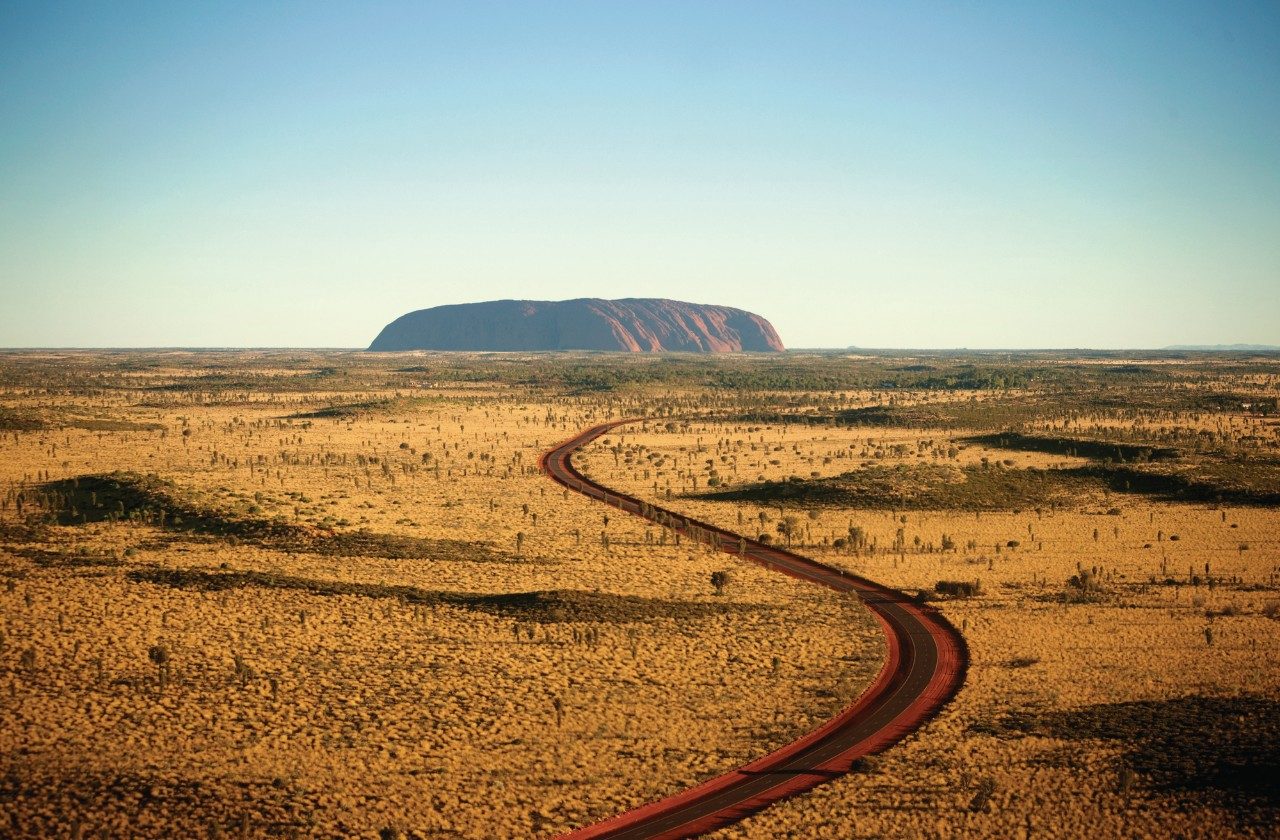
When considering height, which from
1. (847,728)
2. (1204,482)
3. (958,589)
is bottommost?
(847,728)

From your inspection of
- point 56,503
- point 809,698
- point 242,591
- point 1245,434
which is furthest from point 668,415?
point 809,698

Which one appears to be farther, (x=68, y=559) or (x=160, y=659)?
(x=68, y=559)

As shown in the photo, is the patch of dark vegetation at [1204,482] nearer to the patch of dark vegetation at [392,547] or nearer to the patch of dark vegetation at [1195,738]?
the patch of dark vegetation at [1195,738]

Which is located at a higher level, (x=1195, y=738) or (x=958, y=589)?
(x=958, y=589)

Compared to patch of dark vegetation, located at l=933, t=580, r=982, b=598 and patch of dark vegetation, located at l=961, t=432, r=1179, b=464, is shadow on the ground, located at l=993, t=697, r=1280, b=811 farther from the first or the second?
patch of dark vegetation, located at l=961, t=432, r=1179, b=464

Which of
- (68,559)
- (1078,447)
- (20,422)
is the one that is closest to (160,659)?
(68,559)

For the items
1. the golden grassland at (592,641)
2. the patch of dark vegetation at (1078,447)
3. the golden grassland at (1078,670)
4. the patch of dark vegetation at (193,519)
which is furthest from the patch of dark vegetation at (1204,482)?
the patch of dark vegetation at (193,519)

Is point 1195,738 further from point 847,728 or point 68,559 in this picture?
point 68,559

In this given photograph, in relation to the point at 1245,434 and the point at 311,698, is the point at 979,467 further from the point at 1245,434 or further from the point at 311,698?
the point at 311,698
